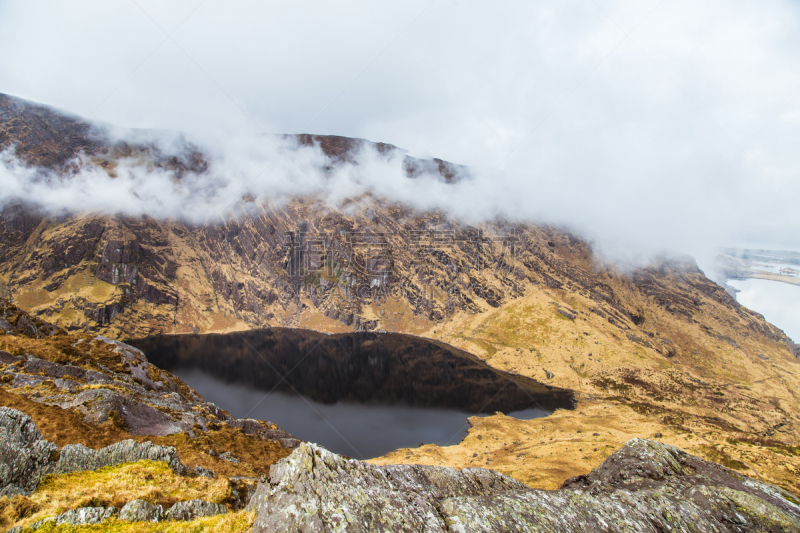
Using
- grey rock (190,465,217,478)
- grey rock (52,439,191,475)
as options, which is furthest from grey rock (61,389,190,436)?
grey rock (190,465,217,478)

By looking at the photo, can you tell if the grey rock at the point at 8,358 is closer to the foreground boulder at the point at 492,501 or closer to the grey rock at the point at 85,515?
the grey rock at the point at 85,515

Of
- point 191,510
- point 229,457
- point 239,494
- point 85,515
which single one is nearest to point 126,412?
point 229,457

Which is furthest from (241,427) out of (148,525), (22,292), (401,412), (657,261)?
(657,261)

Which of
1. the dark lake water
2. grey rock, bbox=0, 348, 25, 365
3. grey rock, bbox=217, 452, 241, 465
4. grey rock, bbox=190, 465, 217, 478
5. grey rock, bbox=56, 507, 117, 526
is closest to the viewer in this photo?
grey rock, bbox=56, 507, 117, 526

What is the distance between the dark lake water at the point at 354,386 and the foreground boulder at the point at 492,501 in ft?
175

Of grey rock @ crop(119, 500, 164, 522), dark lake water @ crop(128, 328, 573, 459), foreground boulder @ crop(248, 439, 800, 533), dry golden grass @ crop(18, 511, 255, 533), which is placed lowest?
dark lake water @ crop(128, 328, 573, 459)

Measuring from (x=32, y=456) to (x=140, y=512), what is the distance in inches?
232

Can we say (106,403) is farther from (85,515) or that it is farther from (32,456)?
(85,515)

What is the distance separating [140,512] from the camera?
10.2 m

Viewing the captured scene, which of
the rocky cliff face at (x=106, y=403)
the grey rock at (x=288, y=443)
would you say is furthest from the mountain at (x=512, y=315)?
the rocky cliff face at (x=106, y=403)

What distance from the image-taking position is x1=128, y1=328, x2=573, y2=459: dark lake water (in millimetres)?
70312

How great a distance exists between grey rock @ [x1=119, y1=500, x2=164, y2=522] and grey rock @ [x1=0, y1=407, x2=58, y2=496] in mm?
4078

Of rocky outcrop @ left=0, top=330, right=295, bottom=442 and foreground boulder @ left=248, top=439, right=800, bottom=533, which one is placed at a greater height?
foreground boulder @ left=248, top=439, right=800, bottom=533

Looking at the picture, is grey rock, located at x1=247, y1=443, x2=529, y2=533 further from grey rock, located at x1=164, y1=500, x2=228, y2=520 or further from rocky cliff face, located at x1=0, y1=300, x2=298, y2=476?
rocky cliff face, located at x1=0, y1=300, x2=298, y2=476
